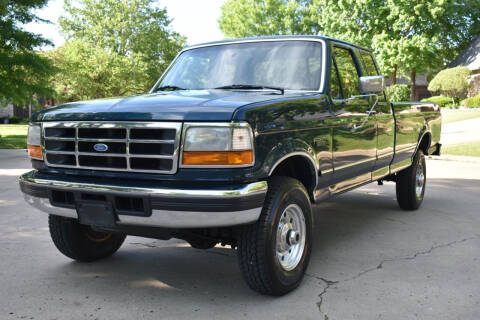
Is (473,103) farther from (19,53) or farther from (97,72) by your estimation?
(97,72)

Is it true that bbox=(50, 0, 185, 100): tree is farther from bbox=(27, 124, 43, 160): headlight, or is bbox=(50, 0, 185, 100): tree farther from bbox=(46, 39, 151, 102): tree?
bbox=(27, 124, 43, 160): headlight

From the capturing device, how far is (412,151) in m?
6.61

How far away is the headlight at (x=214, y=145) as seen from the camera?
321 cm

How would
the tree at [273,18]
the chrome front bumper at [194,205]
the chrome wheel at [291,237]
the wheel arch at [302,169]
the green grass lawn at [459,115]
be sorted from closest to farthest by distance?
the chrome front bumper at [194,205], the chrome wheel at [291,237], the wheel arch at [302,169], the green grass lawn at [459,115], the tree at [273,18]

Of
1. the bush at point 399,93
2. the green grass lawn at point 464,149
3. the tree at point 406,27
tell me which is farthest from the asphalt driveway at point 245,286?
the tree at point 406,27

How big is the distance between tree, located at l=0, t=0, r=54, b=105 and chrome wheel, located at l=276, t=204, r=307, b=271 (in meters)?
14.0

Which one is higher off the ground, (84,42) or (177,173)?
(84,42)

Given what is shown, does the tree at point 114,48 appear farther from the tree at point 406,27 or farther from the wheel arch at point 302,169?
the wheel arch at point 302,169

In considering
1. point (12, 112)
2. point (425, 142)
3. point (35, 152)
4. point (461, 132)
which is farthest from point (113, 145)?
point (12, 112)

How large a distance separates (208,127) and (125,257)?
2.07m

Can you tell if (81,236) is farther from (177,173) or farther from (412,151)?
(412,151)

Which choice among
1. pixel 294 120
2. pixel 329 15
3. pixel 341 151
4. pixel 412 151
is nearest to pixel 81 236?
pixel 294 120

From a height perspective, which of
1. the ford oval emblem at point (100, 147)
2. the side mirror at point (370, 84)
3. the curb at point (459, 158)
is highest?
the side mirror at point (370, 84)

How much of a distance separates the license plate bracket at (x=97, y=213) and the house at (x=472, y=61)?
3371 cm
